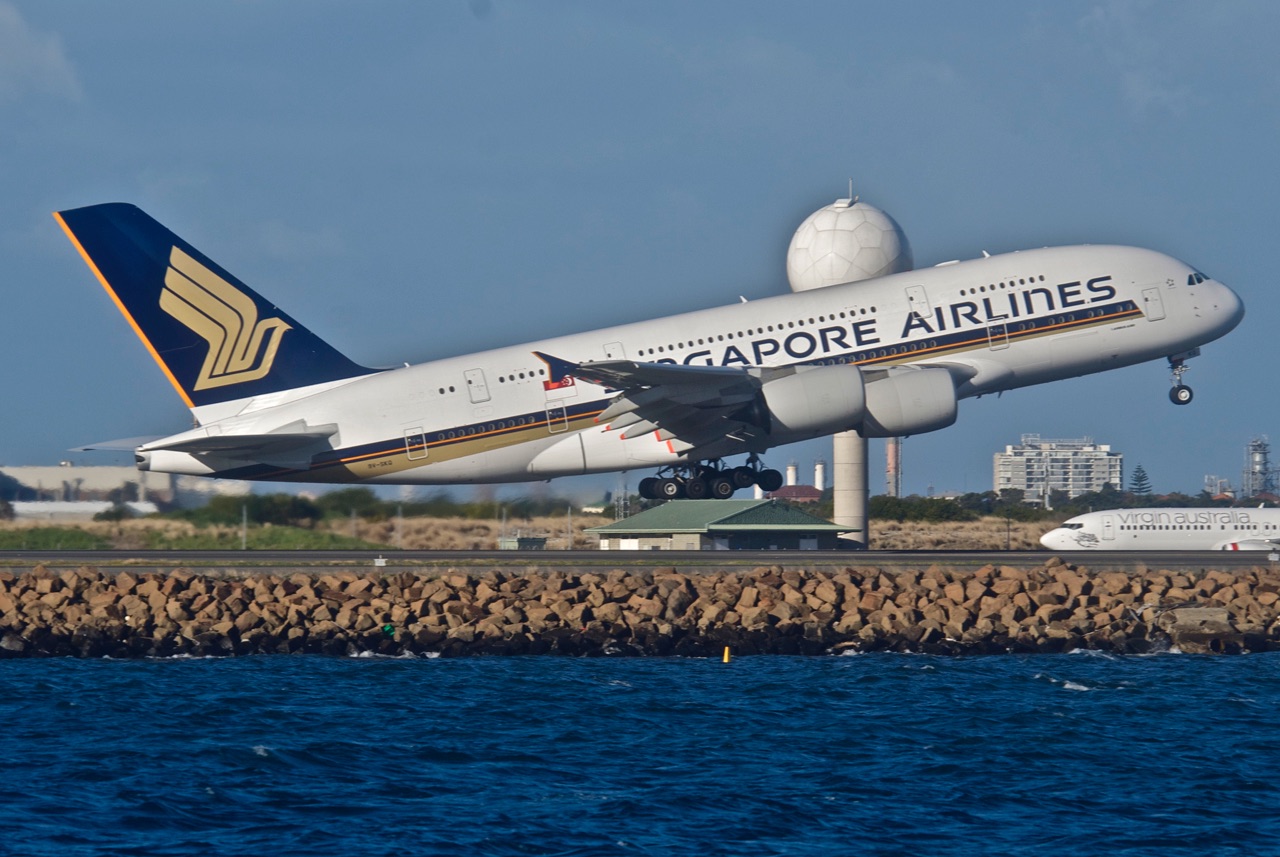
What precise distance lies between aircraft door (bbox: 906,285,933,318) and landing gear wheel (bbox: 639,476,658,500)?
8.05 meters

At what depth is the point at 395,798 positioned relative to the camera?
21969mm

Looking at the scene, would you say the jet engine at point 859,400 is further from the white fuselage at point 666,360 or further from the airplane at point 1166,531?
the airplane at point 1166,531

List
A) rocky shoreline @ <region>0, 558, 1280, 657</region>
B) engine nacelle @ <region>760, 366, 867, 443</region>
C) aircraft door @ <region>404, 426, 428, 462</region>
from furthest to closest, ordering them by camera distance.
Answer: aircraft door @ <region>404, 426, 428, 462</region> → engine nacelle @ <region>760, 366, 867, 443</region> → rocky shoreline @ <region>0, 558, 1280, 657</region>

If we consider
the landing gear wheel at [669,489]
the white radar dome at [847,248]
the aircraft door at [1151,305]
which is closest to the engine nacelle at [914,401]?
the aircraft door at [1151,305]

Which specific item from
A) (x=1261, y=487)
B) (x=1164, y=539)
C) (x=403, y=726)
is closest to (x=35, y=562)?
(x=403, y=726)

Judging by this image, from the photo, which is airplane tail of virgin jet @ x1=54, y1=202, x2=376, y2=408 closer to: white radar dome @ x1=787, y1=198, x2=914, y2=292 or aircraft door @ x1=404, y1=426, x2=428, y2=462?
aircraft door @ x1=404, y1=426, x2=428, y2=462

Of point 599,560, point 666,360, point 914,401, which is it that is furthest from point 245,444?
point 914,401

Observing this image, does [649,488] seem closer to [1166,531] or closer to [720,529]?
[720,529]

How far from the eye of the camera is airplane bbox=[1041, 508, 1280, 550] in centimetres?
6059

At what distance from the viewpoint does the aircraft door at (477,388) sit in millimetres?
40406

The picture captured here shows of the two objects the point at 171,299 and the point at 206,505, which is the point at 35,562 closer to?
the point at 206,505

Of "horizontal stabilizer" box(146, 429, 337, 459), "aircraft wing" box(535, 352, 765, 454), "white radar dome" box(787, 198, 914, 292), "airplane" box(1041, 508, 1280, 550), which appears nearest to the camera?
"aircraft wing" box(535, 352, 765, 454)

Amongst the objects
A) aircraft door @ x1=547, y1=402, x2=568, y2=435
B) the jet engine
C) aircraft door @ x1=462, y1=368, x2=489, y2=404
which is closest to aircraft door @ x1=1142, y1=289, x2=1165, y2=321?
the jet engine

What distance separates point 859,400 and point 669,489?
6081mm
